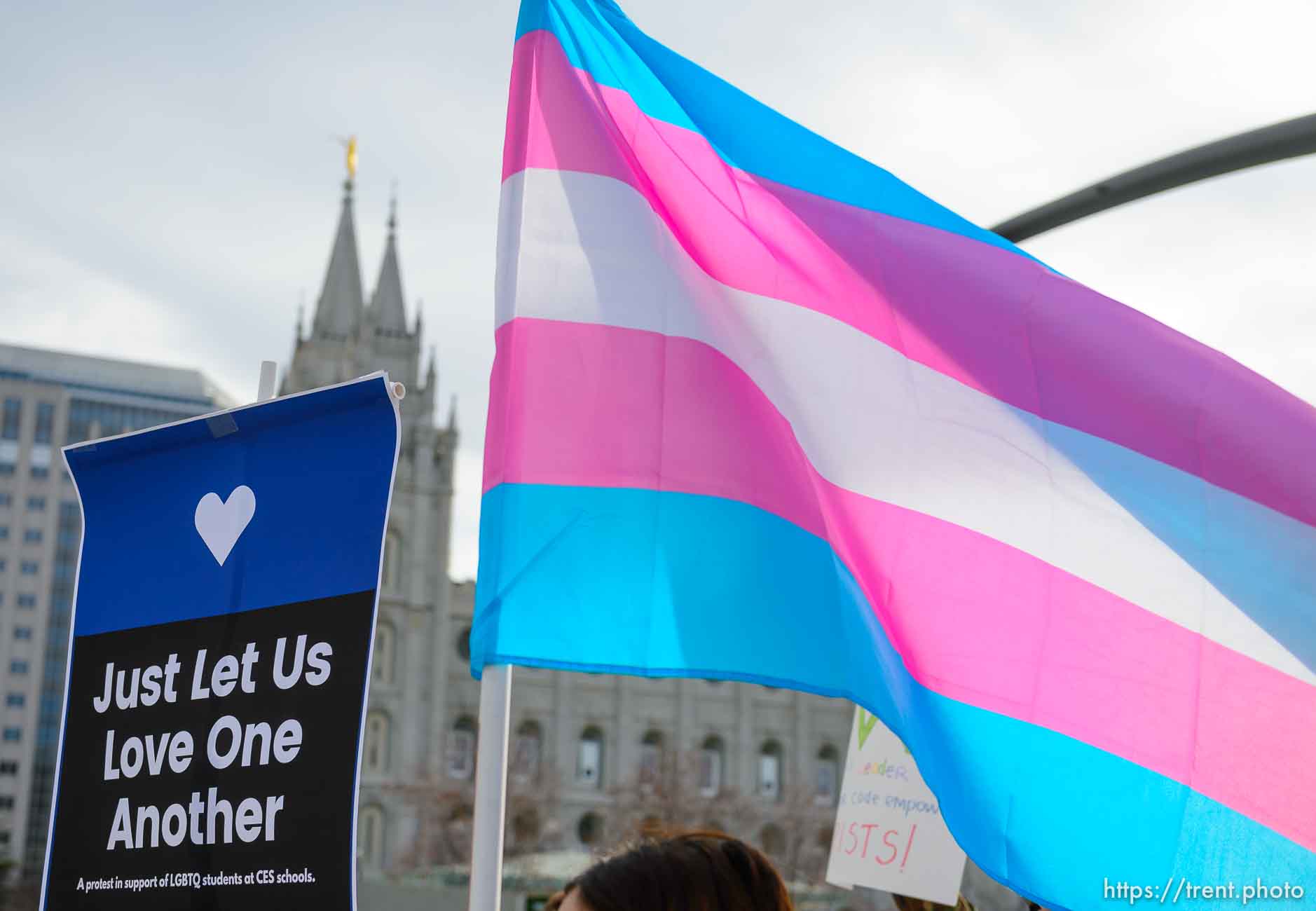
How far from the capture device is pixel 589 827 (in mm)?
48875

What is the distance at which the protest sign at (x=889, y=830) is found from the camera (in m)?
5.20

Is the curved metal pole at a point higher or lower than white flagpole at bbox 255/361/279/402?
higher

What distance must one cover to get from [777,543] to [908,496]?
29 centimetres

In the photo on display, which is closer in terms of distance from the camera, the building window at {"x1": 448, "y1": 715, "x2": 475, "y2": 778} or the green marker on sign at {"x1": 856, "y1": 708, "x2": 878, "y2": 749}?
the green marker on sign at {"x1": 856, "y1": 708, "x2": 878, "y2": 749}

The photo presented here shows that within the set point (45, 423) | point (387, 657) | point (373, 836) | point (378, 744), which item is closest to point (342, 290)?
point (387, 657)

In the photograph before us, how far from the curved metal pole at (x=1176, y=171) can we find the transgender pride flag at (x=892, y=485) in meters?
0.57

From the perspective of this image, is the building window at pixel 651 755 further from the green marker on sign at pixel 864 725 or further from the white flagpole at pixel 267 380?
the white flagpole at pixel 267 380

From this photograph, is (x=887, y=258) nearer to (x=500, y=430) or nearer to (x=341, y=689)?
(x=500, y=430)

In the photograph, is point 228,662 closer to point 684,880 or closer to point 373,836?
point 684,880

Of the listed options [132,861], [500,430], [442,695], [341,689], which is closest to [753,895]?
[341,689]

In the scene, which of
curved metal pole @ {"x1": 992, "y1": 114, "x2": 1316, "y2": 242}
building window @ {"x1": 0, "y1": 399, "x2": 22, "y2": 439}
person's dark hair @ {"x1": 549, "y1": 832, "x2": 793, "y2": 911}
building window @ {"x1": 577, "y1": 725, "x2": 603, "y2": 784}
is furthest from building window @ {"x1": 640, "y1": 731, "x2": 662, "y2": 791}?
person's dark hair @ {"x1": 549, "y1": 832, "x2": 793, "y2": 911}

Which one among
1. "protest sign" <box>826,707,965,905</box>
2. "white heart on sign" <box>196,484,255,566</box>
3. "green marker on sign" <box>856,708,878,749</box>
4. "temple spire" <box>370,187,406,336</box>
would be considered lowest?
"protest sign" <box>826,707,965,905</box>

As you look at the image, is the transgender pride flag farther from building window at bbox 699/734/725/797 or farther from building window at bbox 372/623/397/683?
building window at bbox 699/734/725/797

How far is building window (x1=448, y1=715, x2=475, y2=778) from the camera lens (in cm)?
4634
